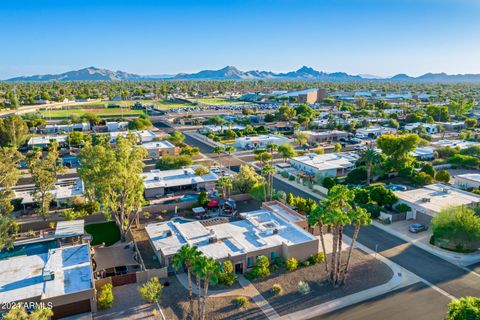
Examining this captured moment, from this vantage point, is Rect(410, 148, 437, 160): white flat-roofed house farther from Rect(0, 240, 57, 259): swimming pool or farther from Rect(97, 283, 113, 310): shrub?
Rect(0, 240, 57, 259): swimming pool

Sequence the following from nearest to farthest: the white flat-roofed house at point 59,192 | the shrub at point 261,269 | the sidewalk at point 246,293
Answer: the sidewalk at point 246,293 < the shrub at point 261,269 < the white flat-roofed house at point 59,192

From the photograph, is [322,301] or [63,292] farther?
[322,301]

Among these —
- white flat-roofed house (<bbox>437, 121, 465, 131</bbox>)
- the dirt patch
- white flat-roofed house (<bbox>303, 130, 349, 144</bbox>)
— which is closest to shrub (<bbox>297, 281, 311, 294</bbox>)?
the dirt patch

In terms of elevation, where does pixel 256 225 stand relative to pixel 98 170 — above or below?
below

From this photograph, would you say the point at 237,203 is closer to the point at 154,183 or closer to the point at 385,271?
the point at 154,183

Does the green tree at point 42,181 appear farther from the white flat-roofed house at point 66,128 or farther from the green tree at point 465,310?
the white flat-roofed house at point 66,128

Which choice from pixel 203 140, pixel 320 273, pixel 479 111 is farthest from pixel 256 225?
pixel 479 111

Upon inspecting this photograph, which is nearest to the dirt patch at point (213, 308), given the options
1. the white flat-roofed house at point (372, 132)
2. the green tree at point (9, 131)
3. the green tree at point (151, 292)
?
the green tree at point (151, 292)
